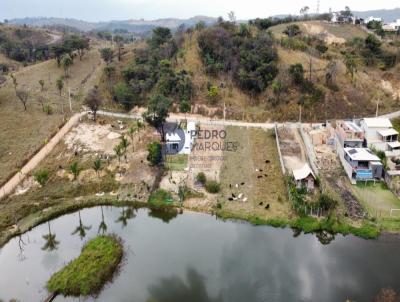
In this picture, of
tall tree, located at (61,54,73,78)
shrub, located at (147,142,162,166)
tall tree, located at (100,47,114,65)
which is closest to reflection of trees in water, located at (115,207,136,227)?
shrub, located at (147,142,162,166)

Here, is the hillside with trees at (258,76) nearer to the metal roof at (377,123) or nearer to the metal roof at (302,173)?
the metal roof at (377,123)

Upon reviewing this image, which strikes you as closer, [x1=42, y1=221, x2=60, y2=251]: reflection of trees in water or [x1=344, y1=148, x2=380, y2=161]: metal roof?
[x1=42, y1=221, x2=60, y2=251]: reflection of trees in water

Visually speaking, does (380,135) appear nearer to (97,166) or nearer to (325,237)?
(325,237)

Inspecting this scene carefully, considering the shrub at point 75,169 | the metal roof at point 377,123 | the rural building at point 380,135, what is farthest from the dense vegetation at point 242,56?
the shrub at point 75,169

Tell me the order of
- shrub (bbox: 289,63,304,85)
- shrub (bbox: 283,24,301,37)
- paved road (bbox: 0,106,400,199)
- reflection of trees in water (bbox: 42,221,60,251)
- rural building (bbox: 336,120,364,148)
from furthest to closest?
shrub (bbox: 283,24,301,37), shrub (bbox: 289,63,304,85), rural building (bbox: 336,120,364,148), paved road (bbox: 0,106,400,199), reflection of trees in water (bbox: 42,221,60,251)

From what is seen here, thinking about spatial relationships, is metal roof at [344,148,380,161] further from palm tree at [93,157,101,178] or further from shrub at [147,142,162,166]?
palm tree at [93,157,101,178]

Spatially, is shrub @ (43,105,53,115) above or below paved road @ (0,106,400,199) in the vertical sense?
above
